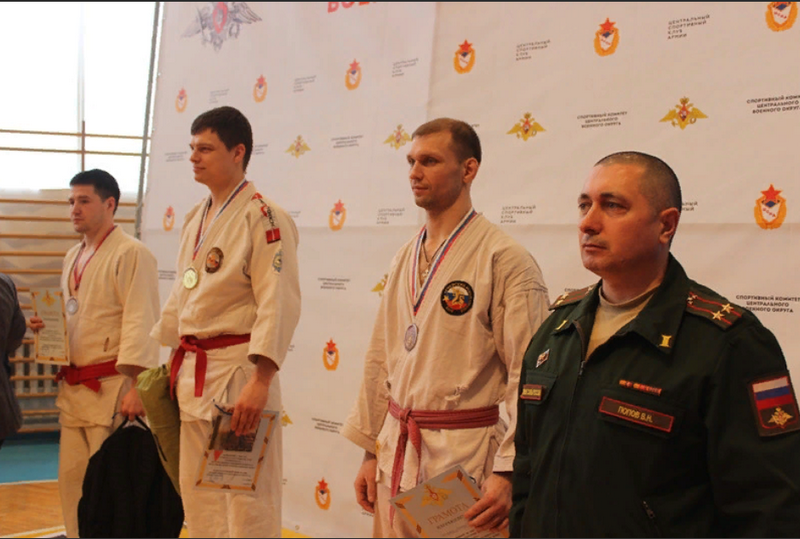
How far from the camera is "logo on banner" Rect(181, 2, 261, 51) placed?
5.04 m

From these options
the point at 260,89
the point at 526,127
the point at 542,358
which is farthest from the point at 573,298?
the point at 260,89

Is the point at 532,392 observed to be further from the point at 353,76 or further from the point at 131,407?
the point at 353,76

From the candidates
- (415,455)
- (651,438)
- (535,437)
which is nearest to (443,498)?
(415,455)

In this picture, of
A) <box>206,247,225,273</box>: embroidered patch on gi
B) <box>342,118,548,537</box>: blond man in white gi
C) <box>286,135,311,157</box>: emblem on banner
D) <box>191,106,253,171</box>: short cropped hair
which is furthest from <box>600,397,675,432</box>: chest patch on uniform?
<box>286,135,311,157</box>: emblem on banner

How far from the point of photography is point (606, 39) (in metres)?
3.38

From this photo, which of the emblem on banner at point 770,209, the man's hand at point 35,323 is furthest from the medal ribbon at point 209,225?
the emblem on banner at point 770,209

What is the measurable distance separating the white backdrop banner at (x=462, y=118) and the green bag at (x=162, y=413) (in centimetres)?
139

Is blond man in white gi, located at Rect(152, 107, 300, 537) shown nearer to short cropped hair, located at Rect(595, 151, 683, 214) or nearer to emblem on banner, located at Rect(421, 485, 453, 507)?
emblem on banner, located at Rect(421, 485, 453, 507)

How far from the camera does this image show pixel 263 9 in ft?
16.2

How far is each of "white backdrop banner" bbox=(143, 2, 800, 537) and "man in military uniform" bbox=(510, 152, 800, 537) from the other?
137 centimetres

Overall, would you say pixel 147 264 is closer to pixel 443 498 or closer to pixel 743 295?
pixel 443 498

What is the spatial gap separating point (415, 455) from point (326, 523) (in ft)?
7.16

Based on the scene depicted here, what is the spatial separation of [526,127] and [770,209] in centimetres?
119

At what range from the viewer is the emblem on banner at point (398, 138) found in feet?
13.4
